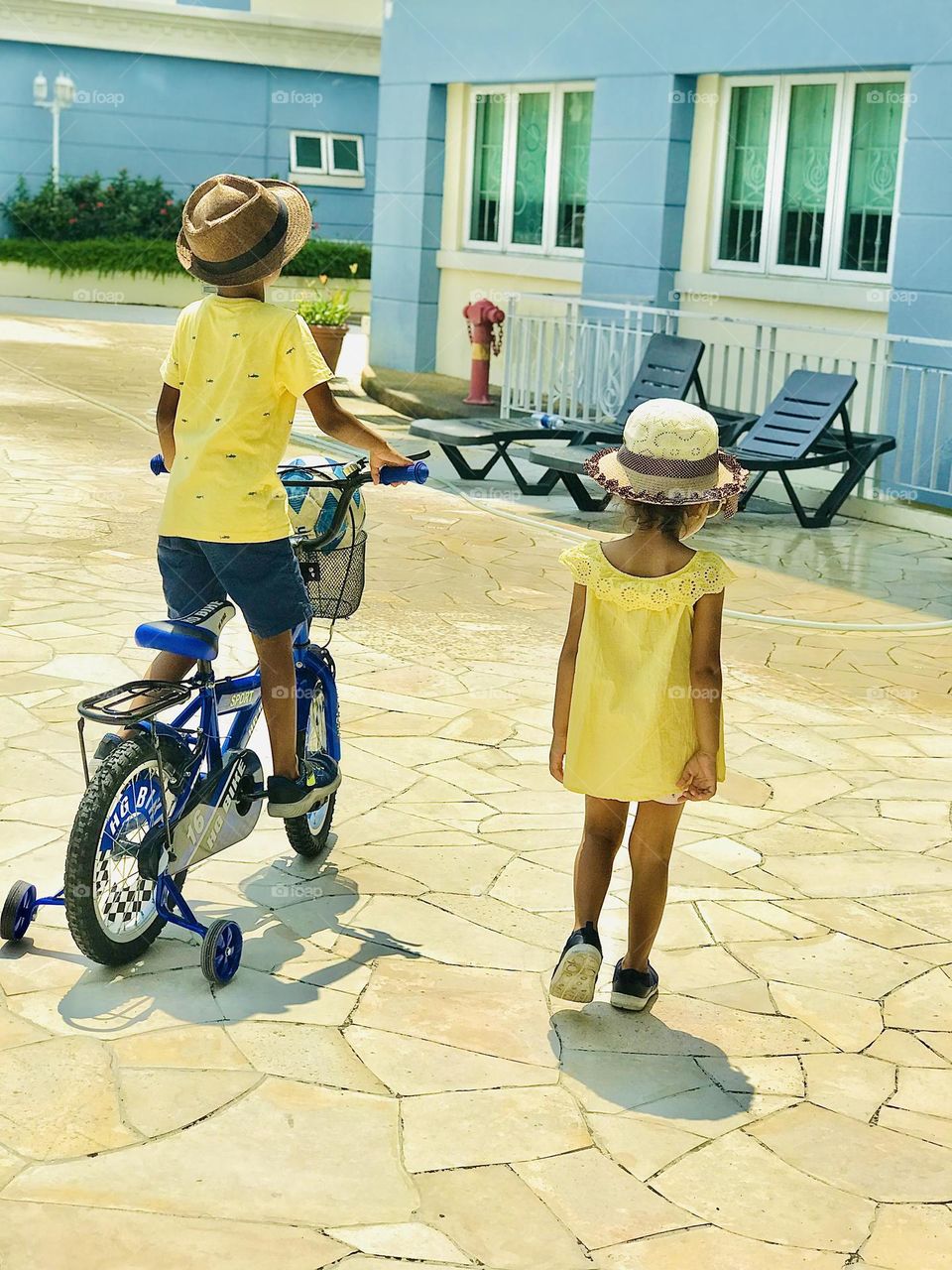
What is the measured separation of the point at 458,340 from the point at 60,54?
1280cm

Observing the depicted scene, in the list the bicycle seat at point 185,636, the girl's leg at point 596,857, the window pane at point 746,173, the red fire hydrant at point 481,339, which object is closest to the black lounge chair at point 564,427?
the window pane at point 746,173

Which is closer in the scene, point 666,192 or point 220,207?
point 220,207

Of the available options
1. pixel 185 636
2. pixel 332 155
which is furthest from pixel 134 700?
pixel 332 155

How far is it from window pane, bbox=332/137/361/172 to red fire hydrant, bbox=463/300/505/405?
45.2ft

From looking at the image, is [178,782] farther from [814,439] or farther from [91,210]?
[91,210]

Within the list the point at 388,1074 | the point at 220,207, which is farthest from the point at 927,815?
the point at 220,207

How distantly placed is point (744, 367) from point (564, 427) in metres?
1.83

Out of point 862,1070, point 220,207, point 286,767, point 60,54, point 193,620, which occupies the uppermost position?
point 60,54

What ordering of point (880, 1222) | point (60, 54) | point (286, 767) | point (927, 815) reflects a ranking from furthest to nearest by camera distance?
1. point (60, 54)
2. point (927, 815)
3. point (286, 767)
4. point (880, 1222)

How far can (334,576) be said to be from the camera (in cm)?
432

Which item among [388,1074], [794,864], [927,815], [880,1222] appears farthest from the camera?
[927,815]

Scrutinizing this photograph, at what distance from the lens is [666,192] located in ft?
40.3

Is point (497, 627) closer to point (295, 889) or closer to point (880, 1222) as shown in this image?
point (295, 889)

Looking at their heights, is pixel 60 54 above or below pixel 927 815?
above
